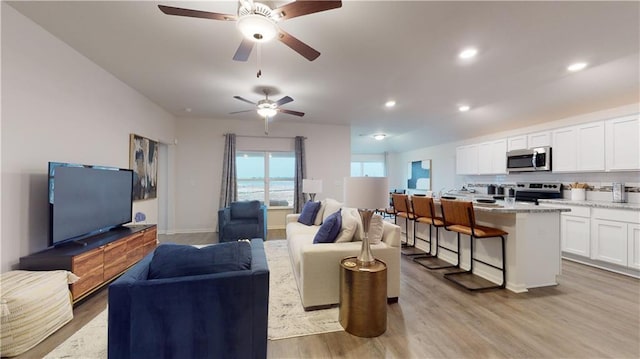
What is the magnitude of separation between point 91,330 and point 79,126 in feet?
7.56

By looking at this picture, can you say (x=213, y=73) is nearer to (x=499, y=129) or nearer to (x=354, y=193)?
(x=354, y=193)

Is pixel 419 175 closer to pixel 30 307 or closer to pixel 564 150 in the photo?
pixel 564 150

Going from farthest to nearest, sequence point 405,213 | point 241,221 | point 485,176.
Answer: point 485,176
point 241,221
point 405,213

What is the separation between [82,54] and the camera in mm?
3037

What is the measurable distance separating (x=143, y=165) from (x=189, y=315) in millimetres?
4070

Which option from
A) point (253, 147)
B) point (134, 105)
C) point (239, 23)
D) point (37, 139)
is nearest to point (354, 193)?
point (239, 23)

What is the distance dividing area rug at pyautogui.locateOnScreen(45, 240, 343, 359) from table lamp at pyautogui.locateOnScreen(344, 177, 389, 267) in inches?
25.4

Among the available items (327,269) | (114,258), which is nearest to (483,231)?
(327,269)

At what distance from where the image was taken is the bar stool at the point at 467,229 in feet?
9.82

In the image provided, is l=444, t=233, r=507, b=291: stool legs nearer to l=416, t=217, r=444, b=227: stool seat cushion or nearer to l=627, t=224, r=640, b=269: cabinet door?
l=416, t=217, r=444, b=227: stool seat cushion

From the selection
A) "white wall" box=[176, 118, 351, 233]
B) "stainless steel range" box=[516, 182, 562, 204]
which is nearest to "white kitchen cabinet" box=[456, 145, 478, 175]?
"stainless steel range" box=[516, 182, 562, 204]

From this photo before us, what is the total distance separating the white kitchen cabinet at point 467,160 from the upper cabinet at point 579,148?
5.79ft

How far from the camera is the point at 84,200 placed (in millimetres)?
2812

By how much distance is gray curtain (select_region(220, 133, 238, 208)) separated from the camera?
607cm
